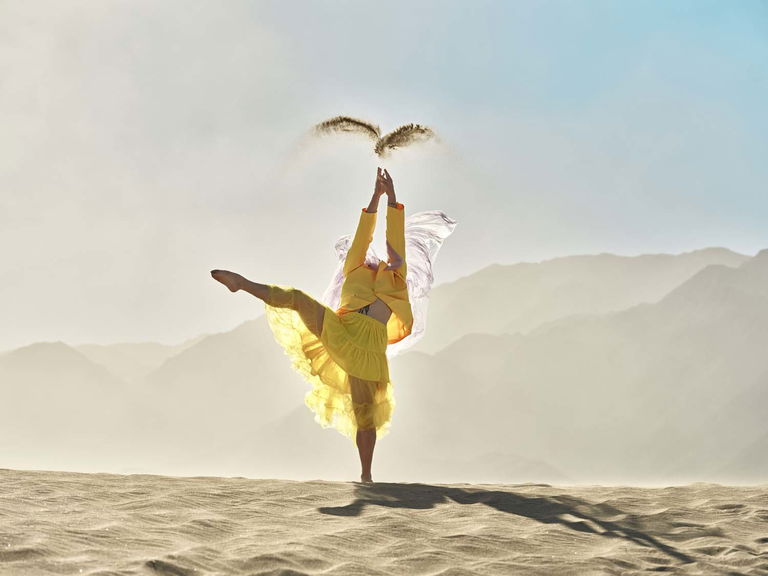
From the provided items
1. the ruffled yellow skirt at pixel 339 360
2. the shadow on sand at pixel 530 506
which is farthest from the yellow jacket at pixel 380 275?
the shadow on sand at pixel 530 506

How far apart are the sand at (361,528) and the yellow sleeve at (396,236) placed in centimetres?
202

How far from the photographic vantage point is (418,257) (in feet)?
28.0

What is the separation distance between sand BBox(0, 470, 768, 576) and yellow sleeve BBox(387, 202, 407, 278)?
202 centimetres

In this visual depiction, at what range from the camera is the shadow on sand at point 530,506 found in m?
5.36

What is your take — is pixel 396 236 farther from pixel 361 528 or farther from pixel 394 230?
pixel 361 528

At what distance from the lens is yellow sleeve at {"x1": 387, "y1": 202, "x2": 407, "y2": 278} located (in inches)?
306

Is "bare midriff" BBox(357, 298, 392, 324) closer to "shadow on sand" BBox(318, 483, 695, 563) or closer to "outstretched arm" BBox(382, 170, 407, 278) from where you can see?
"outstretched arm" BBox(382, 170, 407, 278)

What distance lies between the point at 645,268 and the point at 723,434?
2335 cm

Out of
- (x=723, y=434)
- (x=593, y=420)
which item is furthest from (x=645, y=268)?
(x=723, y=434)

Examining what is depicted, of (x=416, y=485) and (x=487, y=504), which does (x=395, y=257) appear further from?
(x=487, y=504)

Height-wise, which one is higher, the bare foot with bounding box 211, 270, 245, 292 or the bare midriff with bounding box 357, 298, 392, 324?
the bare midriff with bounding box 357, 298, 392, 324

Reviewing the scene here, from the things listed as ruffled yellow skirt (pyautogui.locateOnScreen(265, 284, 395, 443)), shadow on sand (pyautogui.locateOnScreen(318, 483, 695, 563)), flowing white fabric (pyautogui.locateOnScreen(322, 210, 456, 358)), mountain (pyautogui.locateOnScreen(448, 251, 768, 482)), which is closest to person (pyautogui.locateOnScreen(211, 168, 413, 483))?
ruffled yellow skirt (pyautogui.locateOnScreen(265, 284, 395, 443))

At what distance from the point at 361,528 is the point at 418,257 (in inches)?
153

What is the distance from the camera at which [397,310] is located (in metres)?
7.69
